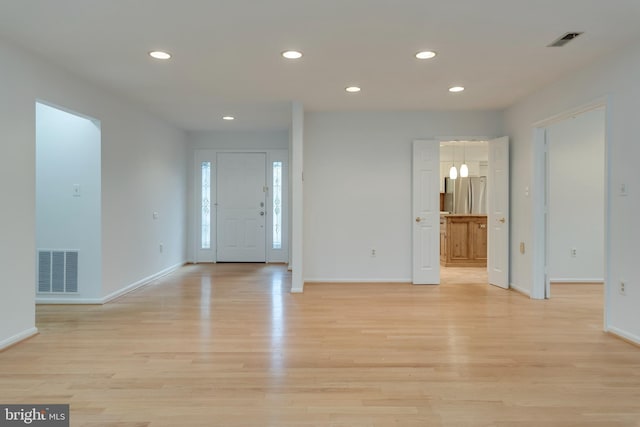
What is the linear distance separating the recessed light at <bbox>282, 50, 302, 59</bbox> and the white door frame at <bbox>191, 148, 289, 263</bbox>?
451 centimetres

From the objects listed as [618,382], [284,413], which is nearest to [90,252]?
[284,413]

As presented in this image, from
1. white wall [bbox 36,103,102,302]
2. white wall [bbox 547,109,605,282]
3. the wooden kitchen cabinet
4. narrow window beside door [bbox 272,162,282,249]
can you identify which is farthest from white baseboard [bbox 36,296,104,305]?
white wall [bbox 547,109,605,282]

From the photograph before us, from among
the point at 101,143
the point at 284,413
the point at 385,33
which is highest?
the point at 385,33

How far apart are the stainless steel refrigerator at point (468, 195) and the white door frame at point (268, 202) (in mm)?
3718

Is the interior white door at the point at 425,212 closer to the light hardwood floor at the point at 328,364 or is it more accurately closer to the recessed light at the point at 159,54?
the light hardwood floor at the point at 328,364

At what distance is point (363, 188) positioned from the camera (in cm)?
649

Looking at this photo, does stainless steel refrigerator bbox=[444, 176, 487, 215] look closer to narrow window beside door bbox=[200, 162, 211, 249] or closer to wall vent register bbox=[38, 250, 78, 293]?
narrow window beside door bbox=[200, 162, 211, 249]

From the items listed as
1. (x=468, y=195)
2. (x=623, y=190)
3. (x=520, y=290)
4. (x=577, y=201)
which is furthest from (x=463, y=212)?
(x=623, y=190)

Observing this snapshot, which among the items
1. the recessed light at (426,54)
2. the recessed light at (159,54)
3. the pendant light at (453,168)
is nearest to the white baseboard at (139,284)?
the recessed light at (159,54)

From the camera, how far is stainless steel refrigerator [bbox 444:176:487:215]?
915 centimetres

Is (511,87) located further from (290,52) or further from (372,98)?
(290,52)

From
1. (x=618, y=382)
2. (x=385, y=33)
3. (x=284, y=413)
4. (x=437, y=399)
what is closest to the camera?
(x=284, y=413)

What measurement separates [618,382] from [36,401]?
11.9 ft

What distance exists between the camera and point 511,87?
5.12 metres
